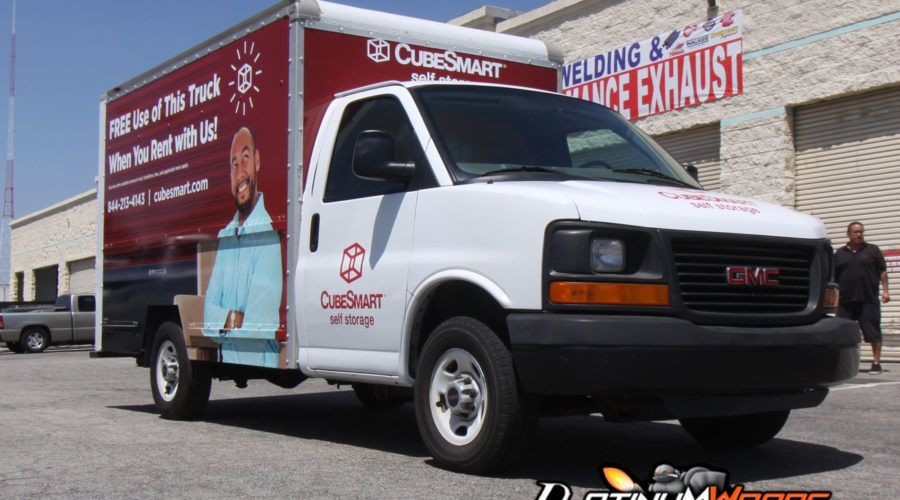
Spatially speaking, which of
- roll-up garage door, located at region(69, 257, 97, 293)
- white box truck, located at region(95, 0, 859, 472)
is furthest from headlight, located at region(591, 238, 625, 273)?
roll-up garage door, located at region(69, 257, 97, 293)

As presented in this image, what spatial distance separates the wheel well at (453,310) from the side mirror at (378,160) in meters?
0.69

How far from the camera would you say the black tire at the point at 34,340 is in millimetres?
26734

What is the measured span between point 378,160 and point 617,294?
165 cm

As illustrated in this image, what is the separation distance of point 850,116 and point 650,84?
391 centimetres

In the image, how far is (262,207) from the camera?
717cm

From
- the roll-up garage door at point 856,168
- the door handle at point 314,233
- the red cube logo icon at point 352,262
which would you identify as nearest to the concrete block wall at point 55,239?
the roll-up garage door at point 856,168

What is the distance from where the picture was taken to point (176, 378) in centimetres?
849

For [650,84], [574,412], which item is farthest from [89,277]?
[574,412]

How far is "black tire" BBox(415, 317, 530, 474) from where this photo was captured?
16.2ft

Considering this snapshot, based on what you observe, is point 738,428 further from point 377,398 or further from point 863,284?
point 863,284

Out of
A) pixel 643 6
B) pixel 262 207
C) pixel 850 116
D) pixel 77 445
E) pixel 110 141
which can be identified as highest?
pixel 643 6

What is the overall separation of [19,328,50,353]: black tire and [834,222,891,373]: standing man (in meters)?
21.4

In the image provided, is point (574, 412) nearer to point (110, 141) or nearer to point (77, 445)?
point (77, 445)

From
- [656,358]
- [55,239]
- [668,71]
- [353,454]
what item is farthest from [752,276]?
[55,239]
